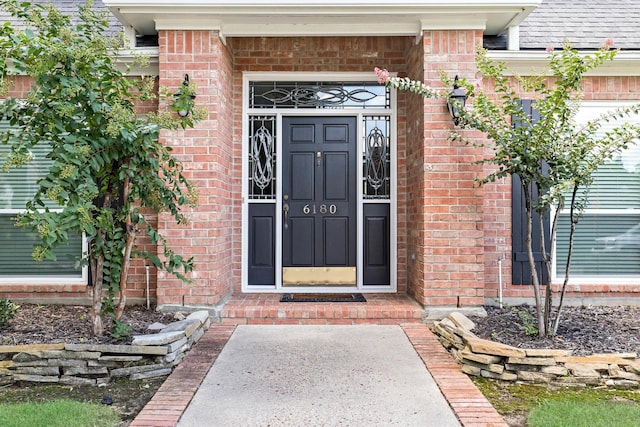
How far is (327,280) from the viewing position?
5.62 meters

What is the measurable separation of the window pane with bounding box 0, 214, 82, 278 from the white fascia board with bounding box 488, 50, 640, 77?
4.97 m

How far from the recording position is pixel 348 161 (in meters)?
5.64

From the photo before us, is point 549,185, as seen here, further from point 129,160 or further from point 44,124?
point 44,124

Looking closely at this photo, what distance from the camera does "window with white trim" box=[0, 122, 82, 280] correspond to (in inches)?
207

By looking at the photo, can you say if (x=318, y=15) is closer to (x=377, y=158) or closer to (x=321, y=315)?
(x=377, y=158)

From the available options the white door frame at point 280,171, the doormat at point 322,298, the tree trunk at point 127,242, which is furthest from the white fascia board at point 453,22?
the tree trunk at point 127,242

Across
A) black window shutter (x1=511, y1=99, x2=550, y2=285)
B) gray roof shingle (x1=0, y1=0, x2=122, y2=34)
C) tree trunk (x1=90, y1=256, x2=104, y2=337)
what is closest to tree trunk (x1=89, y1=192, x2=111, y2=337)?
tree trunk (x1=90, y1=256, x2=104, y2=337)

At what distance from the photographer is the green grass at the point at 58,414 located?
2576 millimetres

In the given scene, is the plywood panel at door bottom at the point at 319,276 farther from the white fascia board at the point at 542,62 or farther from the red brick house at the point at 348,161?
the white fascia board at the point at 542,62

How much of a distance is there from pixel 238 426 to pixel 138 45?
13.7 feet

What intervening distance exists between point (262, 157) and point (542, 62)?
3237 mm

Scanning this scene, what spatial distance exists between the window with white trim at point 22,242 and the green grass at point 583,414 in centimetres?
466

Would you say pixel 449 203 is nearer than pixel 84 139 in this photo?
No

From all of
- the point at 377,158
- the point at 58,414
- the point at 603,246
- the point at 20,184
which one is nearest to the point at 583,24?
the point at 603,246
